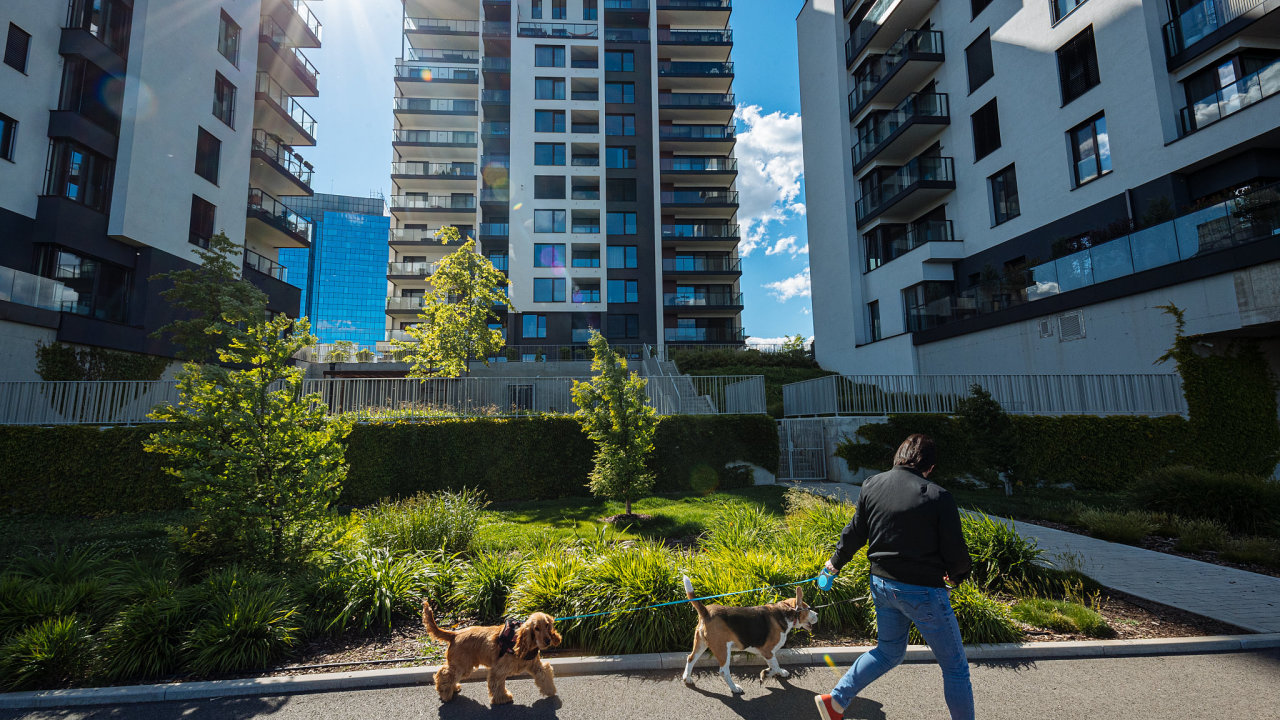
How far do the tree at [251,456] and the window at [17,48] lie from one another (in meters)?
19.5

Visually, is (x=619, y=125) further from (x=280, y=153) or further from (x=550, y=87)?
(x=280, y=153)

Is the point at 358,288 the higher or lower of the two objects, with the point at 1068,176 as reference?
higher

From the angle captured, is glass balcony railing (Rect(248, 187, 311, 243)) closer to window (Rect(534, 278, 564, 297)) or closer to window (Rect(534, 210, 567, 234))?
window (Rect(534, 278, 564, 297))

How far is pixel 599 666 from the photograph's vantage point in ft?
15.3

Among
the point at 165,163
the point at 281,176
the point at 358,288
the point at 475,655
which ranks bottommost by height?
the point at 475,655

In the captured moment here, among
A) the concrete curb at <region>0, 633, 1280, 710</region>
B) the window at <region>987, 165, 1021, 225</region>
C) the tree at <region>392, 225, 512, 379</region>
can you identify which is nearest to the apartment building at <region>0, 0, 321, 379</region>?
the tree at <region>392, 225, 512, 379</region>

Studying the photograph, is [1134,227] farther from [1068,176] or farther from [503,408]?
[503,408]

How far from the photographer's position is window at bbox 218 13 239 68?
2433 cm

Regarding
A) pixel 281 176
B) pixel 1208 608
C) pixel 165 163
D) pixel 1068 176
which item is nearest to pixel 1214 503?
pixel 1208 608

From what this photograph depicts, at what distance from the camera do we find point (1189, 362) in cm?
1388

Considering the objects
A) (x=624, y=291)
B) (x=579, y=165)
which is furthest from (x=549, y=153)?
(x=624, y=291)

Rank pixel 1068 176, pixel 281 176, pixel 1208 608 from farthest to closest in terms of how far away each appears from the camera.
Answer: pixel 281 176 → pixel 1068 176 → pixel 1208 608

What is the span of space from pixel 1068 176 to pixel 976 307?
210 inches

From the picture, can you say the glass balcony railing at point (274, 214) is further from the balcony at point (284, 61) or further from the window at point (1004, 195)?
the window at point (1004, 195)
